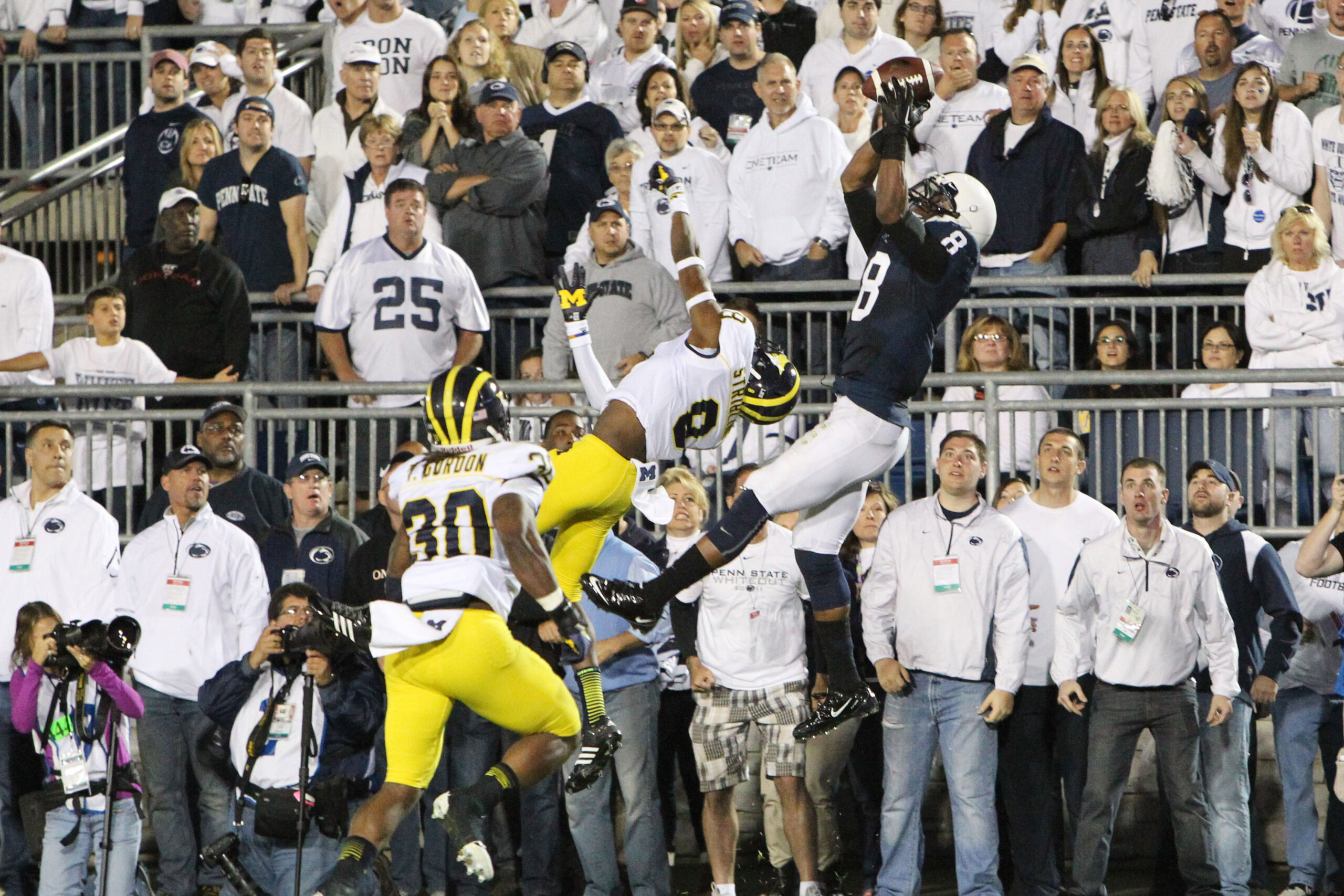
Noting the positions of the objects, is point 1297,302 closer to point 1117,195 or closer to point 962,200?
point 1117,195

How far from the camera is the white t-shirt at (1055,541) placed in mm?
10148

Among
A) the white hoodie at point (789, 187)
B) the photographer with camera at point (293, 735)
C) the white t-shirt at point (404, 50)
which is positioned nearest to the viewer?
Result: the photographer with camera at point (293, 735)

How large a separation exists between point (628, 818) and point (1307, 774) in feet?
12.4

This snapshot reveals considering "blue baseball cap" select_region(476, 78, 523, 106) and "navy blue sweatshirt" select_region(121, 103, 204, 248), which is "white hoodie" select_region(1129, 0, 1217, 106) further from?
"navy blue sweatshirt" select_region(121, 103, 204, 248)

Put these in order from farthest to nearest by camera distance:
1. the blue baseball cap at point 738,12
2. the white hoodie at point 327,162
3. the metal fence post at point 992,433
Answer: the white hoodie at point 327,162 < the blue baseball cap at point 738,12 < the metal fence post at point 992,433

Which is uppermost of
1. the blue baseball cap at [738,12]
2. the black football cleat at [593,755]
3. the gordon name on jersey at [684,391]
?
the blue baseball cap at [738,12]

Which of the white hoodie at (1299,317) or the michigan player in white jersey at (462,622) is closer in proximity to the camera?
the michigan player in white jersey at (462,622)

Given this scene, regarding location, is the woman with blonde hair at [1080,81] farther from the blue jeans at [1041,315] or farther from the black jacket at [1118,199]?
the blue jeans at [1041,315]

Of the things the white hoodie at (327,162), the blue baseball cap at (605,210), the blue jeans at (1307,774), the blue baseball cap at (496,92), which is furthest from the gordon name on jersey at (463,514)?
the white hoodie at (327,162)

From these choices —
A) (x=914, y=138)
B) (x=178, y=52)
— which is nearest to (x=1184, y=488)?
(x=914, y=138)

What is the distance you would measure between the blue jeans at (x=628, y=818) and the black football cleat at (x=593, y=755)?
218 centimetres

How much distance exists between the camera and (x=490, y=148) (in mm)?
12086

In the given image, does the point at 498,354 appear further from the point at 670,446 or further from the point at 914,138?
the point at 670,446

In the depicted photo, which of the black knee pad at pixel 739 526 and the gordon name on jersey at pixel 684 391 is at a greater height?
the gordon name on jersey at pixel 684 391
